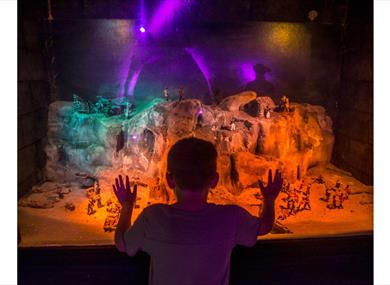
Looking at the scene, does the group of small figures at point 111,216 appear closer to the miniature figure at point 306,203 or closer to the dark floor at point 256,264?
the dark floor at point 256,264

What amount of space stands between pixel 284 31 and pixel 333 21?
82 cm

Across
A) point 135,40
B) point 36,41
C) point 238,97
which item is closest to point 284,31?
point 238,97

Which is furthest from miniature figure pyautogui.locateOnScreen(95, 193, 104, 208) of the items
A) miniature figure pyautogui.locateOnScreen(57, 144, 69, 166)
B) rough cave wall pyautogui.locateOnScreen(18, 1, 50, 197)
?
miniature figure pyautogui.locateOnScreen(57, 144, 69, 166)

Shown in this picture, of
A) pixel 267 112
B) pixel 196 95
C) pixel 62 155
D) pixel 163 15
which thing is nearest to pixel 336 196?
pixel 267 112

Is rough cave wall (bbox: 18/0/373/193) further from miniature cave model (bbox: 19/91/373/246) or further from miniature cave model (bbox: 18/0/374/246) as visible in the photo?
miniature cave model (bbox: 19/91/373/246)

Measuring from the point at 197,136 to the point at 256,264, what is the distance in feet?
8.25

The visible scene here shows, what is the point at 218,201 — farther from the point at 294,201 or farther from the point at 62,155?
the point at 62,155

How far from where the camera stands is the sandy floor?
329 cm

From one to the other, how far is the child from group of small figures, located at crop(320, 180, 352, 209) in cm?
321

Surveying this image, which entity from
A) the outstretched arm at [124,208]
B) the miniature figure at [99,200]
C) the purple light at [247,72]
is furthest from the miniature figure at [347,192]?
the outstretched arm at [124,208]

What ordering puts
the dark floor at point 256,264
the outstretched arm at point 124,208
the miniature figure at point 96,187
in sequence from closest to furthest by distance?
the outstretched arm at point 124,208 < the dark floor at point 256,264 < the miniature figure at point 96,187

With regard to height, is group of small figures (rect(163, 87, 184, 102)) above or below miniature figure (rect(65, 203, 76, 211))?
above

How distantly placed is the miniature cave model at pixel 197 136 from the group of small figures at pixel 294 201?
1 cm

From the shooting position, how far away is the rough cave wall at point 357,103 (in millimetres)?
5766
